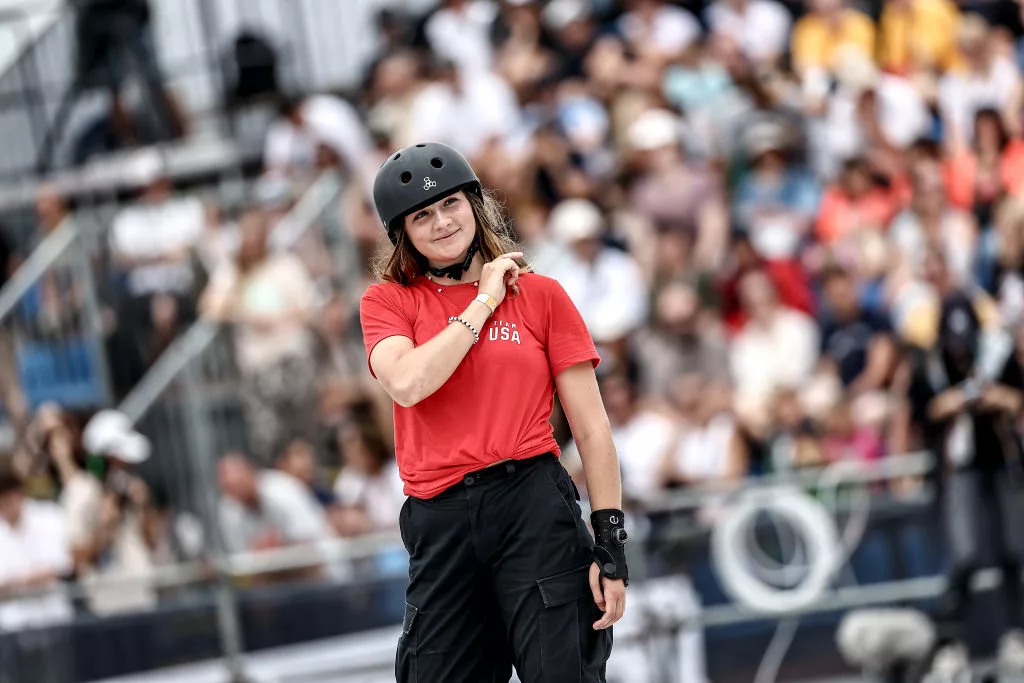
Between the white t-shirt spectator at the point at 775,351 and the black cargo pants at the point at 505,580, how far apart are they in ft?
18.5

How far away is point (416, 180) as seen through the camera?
4332mm

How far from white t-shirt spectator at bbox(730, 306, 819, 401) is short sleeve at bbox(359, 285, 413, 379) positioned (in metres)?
5.69

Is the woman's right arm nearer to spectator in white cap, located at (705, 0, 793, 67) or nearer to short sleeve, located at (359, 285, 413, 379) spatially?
short sleeve, located at (359, 285, 413, 379)

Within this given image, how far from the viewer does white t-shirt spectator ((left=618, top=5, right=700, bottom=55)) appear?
1210cm

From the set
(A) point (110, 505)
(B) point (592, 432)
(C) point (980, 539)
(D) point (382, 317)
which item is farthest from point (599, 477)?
(A) point (110, 505)

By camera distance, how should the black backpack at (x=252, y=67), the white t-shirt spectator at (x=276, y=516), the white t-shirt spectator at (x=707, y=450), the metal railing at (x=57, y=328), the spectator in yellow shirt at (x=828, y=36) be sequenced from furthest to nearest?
the black backpack at (x=252, y=67) < the spectator in yellow shirt at (x=828, y=36) < the metal railing at (x=57, y=328) < the white t-shirt spectator at (x=276, y=516) < the white t-shirt spectator at (x=707, y=450)

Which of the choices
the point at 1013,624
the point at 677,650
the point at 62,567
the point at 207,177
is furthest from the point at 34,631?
the point at 1013,624

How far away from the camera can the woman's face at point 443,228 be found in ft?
14.4

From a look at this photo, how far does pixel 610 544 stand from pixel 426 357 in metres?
0.72

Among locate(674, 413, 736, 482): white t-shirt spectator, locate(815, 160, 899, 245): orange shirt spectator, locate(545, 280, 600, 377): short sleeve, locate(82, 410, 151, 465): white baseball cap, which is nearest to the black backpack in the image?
locate(82, 410, 151, 465): white baseball cap

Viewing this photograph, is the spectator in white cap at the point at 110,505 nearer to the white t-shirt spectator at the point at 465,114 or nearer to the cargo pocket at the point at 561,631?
the white t-shirt spectator at the point at 465,114

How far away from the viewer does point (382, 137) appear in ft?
40.6

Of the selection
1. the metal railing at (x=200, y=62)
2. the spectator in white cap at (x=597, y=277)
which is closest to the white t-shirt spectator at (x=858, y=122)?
the spectator in white cap at (x=597, y=277)

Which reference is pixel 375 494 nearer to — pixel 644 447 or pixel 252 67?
pixel 644 447
